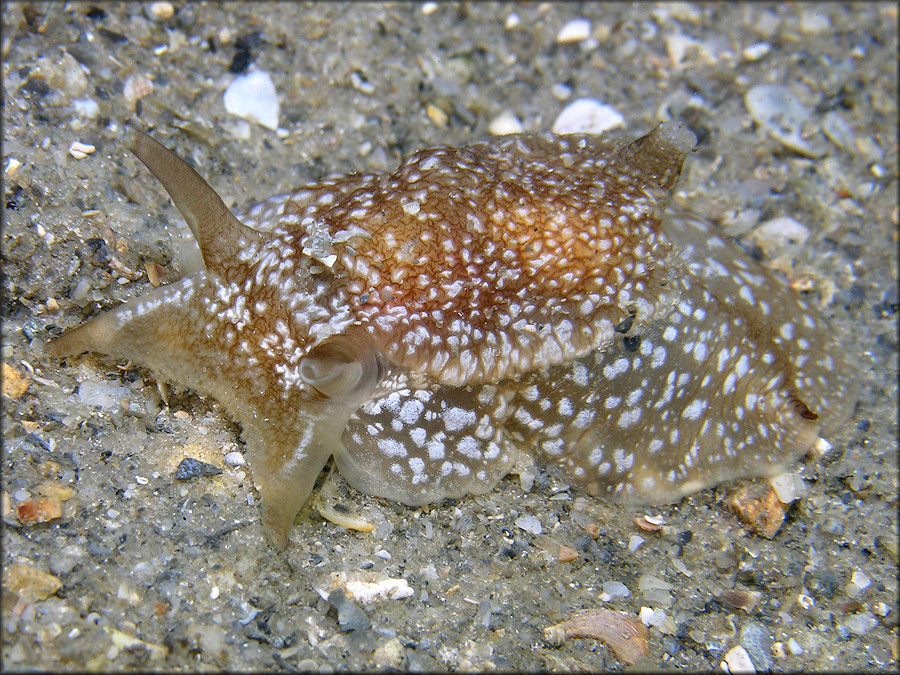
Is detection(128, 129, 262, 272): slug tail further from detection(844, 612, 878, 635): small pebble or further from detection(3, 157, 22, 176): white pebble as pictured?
detection(844, 612, 878, 635): small pebble

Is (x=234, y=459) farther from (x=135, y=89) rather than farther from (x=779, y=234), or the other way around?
(x=779, y=234)

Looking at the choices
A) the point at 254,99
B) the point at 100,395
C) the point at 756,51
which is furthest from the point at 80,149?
the point at 756,51

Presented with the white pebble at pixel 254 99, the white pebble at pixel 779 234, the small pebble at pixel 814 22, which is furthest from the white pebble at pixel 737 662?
the small pebble at pixel 814 22

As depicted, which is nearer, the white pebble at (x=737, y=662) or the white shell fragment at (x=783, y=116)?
the white pebble at (x=737, y=662)

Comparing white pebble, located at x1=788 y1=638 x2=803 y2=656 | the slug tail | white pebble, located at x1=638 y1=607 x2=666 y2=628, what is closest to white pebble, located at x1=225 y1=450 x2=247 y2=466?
the slug tail

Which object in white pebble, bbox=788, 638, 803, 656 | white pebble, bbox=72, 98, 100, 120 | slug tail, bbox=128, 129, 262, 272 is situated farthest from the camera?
white pebble, bbox=72, 98, 100, 120

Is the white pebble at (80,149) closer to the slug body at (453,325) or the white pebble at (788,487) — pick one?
the slug body at (453,325)
